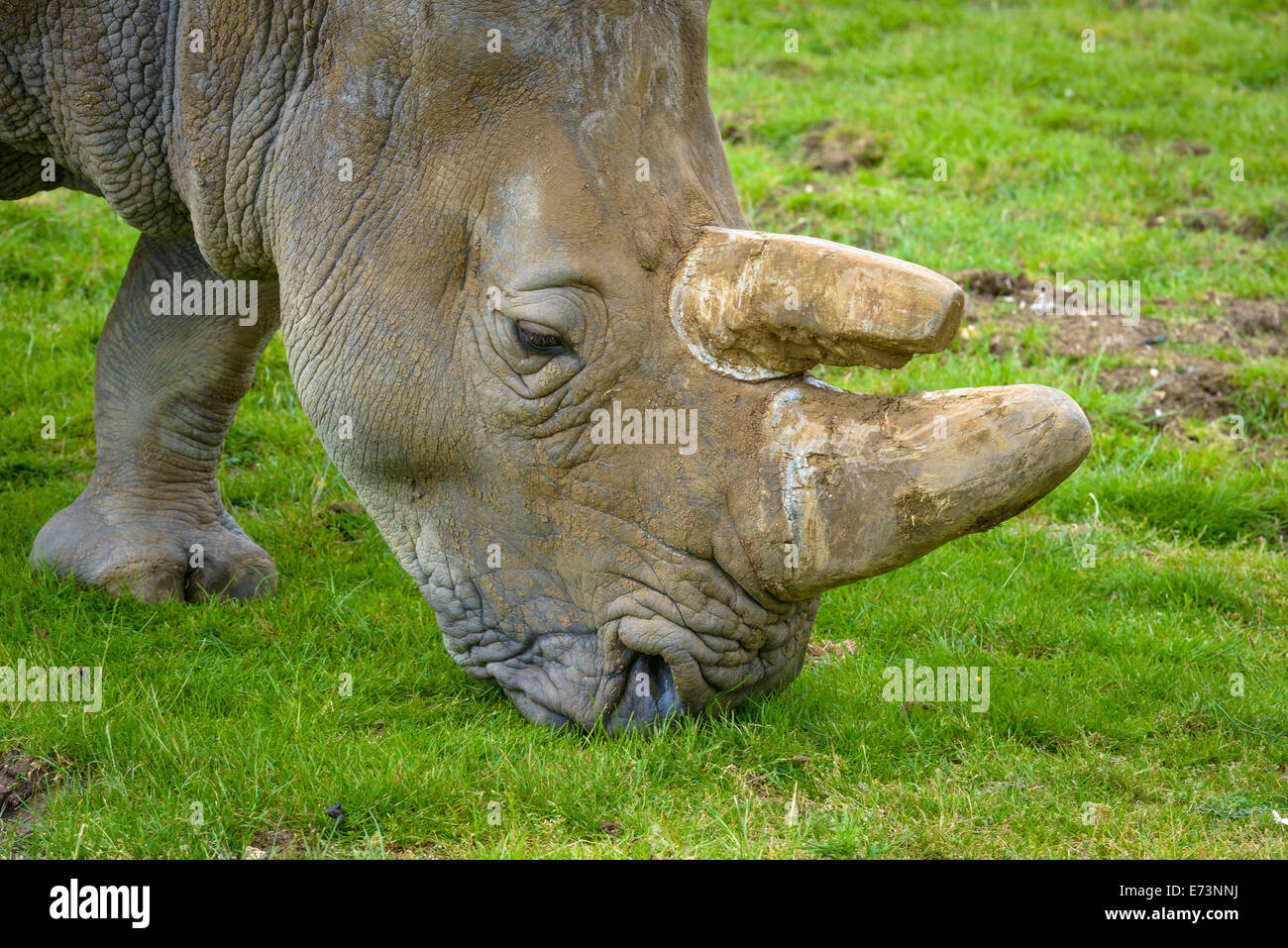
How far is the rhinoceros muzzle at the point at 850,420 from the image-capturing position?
135 inches

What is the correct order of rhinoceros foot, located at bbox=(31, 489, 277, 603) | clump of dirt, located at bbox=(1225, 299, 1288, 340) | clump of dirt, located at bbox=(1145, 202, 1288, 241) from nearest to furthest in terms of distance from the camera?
1. rhinoceros foot, located at bbox=(31, 489, 277, 603)
2. clump of dirt, located at bbox=(1225, 299, 1288, 340)
3. clump of dirt, located at bbox=(1145, 202, 1288, 241)

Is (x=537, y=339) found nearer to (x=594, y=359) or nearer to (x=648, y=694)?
(x=594, y=359)

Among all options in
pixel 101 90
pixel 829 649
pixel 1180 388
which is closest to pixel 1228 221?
pixel 1180 388

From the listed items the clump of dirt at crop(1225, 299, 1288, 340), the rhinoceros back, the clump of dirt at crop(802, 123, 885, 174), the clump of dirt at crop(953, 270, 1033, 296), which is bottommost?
the clump of dirt at crop(1225, 299, 1288, 340)

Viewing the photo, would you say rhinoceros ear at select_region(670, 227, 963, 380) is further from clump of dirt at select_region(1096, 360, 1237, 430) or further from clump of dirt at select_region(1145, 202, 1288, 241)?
clump of dirt at select_region(1145, 202, 1288, 241)

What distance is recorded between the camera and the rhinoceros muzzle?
3.44 metres

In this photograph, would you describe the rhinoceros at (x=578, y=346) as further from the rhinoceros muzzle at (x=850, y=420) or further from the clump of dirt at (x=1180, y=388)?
the clump of dirt at (x=1180, y=388)

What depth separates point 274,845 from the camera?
147 inches

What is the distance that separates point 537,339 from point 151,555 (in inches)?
89.3

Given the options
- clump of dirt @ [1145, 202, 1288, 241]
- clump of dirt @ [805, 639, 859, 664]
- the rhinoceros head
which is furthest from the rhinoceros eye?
clump of dirt @ [1145, 202, 1288, 241]

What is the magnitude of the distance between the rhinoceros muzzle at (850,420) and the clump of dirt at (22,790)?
79.5 inches

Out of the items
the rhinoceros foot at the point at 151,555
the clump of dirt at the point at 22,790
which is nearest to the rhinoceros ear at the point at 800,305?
the clump of dirt at the point at 22,790

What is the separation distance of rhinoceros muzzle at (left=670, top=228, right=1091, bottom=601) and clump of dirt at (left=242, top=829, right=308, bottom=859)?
136 centimetres

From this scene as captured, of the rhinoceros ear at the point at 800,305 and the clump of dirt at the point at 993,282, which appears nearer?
the rhinoceros ear at the point at 800,305
